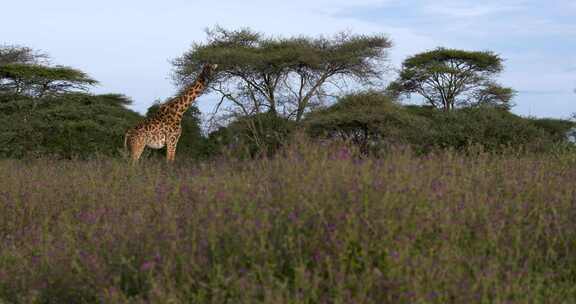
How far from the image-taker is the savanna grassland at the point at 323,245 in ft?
10.9

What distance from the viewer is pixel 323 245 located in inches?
141

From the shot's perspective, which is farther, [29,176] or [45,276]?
[29,176]

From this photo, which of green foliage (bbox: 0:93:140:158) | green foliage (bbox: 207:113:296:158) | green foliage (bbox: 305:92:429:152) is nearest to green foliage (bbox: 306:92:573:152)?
green foliage (bbox: 305:92:429:152)

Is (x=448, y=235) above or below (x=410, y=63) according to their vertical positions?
below

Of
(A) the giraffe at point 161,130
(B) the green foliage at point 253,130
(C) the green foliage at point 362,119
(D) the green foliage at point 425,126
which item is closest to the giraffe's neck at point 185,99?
(A) the giraffe at point 161,130

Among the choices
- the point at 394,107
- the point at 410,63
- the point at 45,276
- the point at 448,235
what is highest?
the point at 410,63

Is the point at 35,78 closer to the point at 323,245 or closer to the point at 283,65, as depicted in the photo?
the point at 283,65

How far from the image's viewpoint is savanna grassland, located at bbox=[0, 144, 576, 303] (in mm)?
3332

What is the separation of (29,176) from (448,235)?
5.55 metres

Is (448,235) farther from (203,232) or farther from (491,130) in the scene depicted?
(491,130)

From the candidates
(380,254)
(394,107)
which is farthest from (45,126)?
(380,254)

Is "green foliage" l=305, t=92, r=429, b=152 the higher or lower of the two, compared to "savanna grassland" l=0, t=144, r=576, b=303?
higher

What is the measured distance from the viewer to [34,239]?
17.6ft

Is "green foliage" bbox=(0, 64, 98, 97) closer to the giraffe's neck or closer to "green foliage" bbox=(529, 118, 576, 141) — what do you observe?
the giraffe's neck
